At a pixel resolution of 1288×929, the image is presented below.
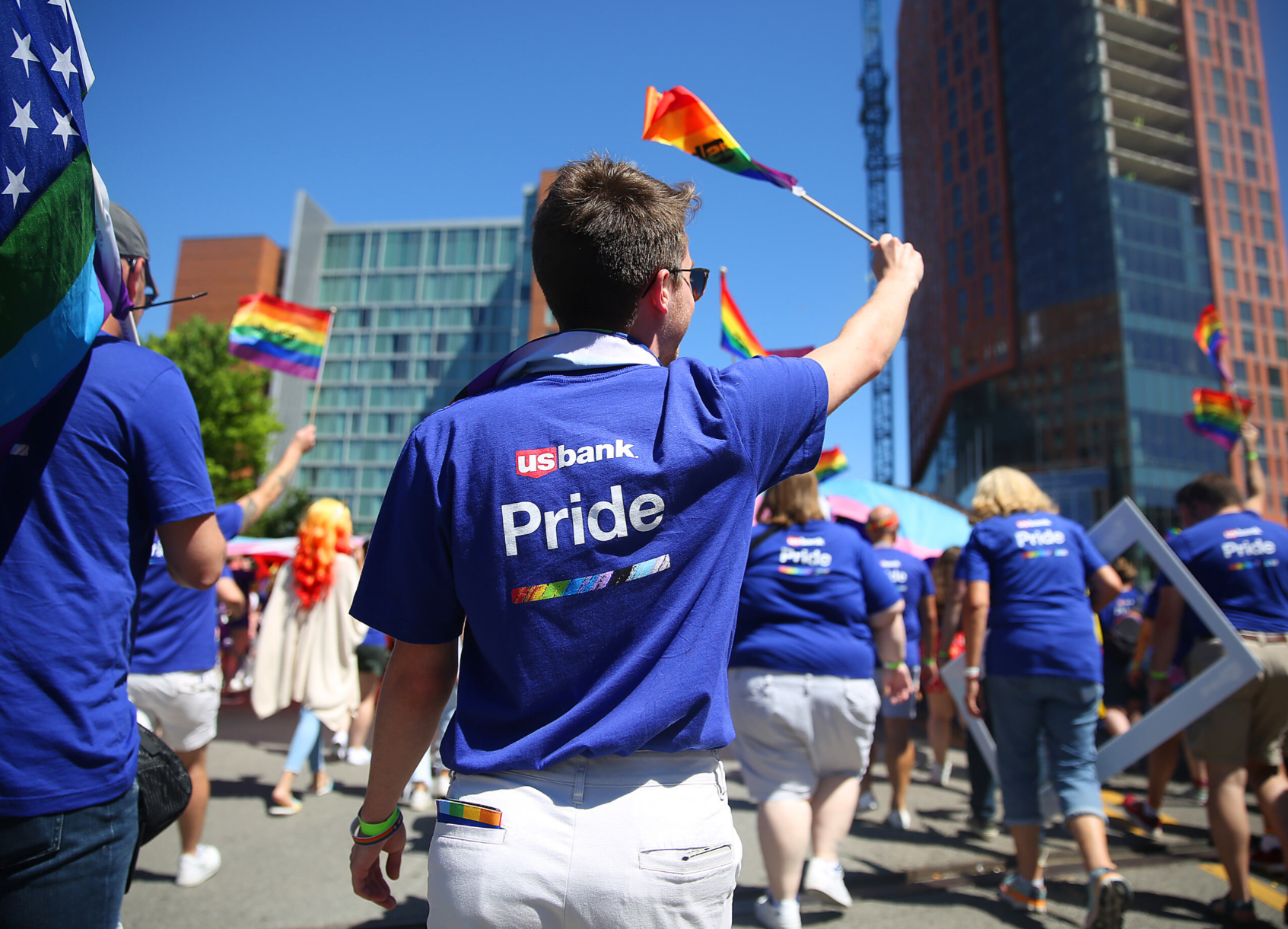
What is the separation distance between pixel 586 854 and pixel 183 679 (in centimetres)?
337

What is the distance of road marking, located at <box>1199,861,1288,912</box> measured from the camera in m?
4.28

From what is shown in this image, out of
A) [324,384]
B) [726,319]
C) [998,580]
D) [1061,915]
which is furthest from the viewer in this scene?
[324,384]

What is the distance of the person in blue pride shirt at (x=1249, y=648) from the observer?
4013 mm

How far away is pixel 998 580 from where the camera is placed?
432 centimetres

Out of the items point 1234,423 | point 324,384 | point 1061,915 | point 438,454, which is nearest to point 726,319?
point 1061,915

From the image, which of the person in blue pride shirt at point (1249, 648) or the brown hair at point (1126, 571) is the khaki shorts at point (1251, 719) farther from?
the brown hair at point (1126, 571)

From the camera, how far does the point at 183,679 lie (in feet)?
12.8

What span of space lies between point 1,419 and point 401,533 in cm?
70

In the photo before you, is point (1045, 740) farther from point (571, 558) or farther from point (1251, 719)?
point (571, 558)

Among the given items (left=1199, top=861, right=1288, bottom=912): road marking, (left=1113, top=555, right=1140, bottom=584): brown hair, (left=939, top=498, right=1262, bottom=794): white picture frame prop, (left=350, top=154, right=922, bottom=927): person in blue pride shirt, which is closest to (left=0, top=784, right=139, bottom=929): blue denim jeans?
(left=350, top=154, right=922, bottom=927): person in blue pride shirt

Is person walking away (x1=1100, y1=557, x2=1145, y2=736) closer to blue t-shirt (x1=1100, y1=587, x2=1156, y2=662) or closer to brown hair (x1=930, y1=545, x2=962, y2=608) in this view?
blue t-shirt (x1=1100, y1=587, x2=1156, y2=662)

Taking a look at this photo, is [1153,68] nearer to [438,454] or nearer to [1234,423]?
[1234,423]

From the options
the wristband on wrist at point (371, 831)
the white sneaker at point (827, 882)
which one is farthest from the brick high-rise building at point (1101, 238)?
the wristband on wrist at point (371, 831)

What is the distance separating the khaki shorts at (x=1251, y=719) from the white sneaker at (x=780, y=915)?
7.82 ft
